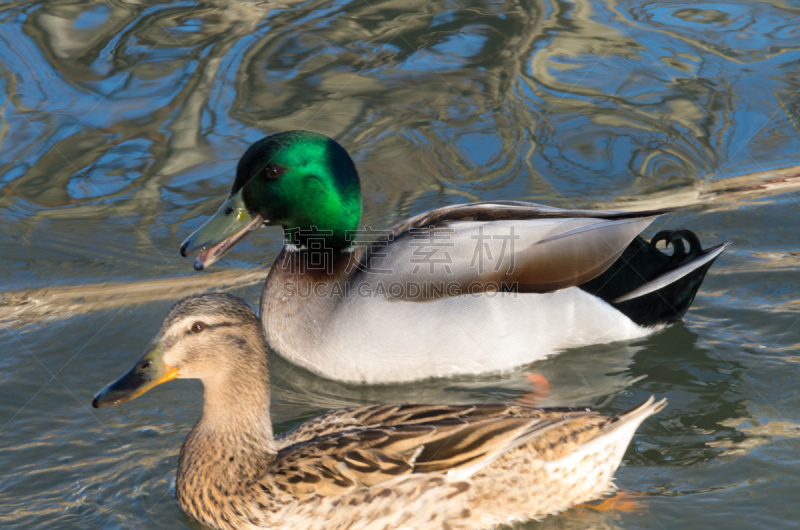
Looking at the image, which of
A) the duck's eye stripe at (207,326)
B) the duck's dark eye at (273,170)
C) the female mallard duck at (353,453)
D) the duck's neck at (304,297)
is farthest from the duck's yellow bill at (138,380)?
the duck's dark eye at (273,170)

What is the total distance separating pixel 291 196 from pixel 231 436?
6.11 ft

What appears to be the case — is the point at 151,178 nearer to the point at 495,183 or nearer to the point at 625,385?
the point at 495,183

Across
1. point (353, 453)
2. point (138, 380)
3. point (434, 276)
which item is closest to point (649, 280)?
point (434, 276)

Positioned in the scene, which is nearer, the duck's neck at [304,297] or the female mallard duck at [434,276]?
the female mallard duck at [434,276]

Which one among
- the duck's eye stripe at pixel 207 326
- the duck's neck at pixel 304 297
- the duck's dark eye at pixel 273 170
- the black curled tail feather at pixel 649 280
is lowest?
the duck's neck at pixel 304 297

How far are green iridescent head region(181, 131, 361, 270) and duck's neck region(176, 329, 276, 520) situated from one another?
1.40 meters

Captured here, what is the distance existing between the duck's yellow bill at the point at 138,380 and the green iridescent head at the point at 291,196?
1450mm

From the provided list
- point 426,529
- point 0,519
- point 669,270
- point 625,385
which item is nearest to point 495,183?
point 669,270

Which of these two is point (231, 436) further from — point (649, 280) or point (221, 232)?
point (649, 280)

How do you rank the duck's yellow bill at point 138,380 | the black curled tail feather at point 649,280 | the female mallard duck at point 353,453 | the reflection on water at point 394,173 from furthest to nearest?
the black curled tail feather at point 649,280, the reflection on water at point 394,173, the duck's yellow bill at point 138,380, the female mallard duck at point 353,453

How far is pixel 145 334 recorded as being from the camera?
5.78 m

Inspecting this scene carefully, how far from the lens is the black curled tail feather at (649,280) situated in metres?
5.48

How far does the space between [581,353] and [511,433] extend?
6.01 ft

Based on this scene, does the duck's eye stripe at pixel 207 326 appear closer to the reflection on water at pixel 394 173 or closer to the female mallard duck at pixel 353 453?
the female mallard duck at pixel 353 453
